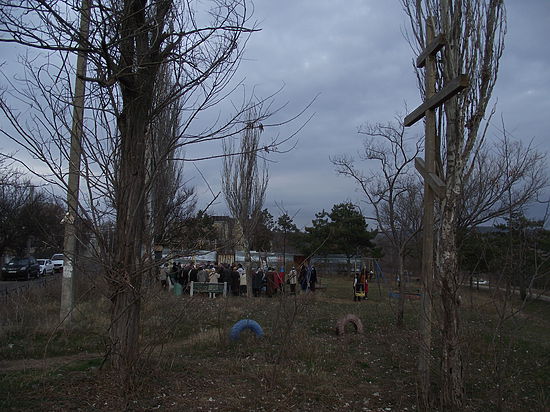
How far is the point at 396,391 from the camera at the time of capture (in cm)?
563

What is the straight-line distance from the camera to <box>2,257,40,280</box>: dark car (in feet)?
93.0

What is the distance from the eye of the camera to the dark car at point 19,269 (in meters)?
28.3

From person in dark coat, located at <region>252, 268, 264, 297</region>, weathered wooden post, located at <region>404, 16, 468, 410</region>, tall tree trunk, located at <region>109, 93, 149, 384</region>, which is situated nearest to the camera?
tall tree trunk, located at <region>109, 93, 149, 384</region>

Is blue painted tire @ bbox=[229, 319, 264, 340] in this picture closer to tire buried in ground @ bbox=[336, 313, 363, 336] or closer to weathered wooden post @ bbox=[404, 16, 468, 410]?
tire buried in ground @ bbox=[336, 313, 363, 336]

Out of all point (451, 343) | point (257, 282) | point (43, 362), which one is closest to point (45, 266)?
point (257, 282)

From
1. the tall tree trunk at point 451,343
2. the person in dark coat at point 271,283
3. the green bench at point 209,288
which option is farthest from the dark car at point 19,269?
the tall tree trunk at point 451,343

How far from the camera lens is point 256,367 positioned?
20.2 ft

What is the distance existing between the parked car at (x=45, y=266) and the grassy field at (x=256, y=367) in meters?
25.0

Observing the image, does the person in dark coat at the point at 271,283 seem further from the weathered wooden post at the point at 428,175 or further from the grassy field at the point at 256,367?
the weathered wooden post at the point at 428,175

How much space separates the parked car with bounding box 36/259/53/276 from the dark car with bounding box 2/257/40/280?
272cm

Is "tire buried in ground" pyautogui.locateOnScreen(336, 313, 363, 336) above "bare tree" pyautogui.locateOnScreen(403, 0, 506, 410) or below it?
below

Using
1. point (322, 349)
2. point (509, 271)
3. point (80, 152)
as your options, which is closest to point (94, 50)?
point (80, 152)

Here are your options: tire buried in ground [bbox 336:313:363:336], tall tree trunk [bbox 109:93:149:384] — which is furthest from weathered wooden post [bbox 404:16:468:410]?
tire buried in ground [bbox 336:313:363:336]

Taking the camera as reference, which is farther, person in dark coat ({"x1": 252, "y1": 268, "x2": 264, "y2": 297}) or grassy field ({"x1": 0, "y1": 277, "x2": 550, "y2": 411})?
person in dark coat ({"x1": 252, "y1": 268, "x2": 264, "y2": 297})
